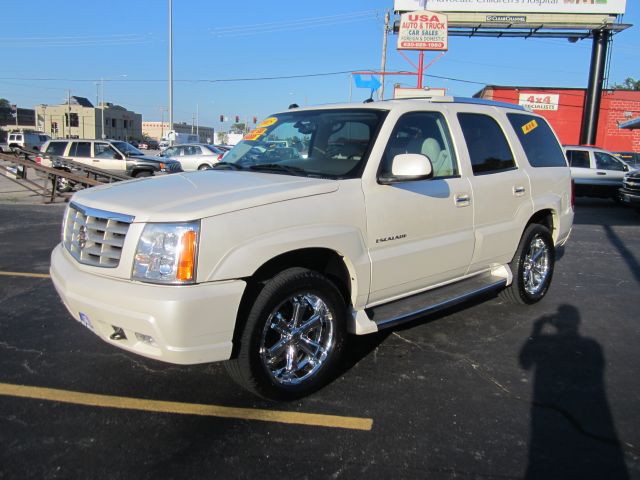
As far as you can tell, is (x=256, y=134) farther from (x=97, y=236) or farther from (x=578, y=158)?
(x=578, y=158)

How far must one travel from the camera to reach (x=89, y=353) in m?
4.02

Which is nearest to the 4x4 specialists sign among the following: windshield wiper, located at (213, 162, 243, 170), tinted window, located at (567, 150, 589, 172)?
tinted window, located at (567, 150, 589, 172)

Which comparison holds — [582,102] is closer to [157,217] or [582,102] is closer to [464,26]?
[464,26]

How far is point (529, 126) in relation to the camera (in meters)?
5.44

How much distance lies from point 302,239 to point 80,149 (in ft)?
55.8

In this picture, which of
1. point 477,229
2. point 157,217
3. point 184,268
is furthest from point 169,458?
point 477,229

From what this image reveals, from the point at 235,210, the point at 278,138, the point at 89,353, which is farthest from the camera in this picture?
the point at 278,138

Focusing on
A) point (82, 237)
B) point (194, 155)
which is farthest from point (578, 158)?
point (82, 237)

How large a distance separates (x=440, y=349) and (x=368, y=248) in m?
1.27

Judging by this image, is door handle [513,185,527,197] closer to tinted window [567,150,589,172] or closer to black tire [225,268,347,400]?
black tire [225,268,347,400]

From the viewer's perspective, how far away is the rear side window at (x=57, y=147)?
57.9 ft

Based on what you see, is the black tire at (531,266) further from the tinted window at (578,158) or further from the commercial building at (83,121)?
the commercial building at (83,121)

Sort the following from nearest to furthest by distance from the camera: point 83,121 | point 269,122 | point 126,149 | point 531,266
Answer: point 269,122 < point 531,266 < point 126,149 < point 83,121

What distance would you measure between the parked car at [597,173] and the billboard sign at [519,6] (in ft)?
42.3
